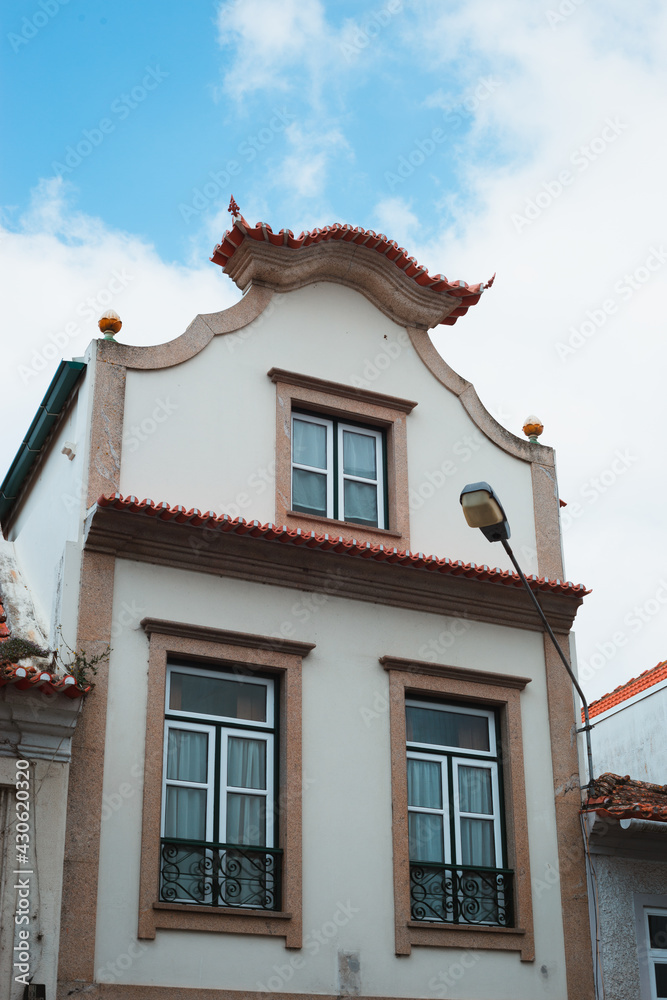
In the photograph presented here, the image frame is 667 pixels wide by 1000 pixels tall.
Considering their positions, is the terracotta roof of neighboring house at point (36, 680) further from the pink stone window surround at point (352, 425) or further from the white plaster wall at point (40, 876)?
the pink stone window surround at point (352, 425)

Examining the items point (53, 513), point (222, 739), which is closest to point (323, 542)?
point (222, 739)

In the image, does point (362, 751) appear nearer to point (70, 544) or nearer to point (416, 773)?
point (416, 773)

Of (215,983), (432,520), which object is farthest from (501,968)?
(432,520)

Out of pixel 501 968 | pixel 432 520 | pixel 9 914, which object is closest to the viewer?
pixel 9 914

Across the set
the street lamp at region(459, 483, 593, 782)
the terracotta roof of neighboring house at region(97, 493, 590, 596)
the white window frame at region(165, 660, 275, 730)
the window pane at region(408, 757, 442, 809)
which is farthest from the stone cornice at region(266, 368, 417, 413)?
the window pane at region(408, 757, 442, 809)

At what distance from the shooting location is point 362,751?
1107 cm

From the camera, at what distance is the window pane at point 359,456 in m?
12.7

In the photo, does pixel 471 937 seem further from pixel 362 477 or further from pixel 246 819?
pixel 362 477

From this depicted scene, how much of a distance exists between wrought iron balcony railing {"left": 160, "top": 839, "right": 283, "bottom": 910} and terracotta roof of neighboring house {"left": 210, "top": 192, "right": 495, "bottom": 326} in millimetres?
6124

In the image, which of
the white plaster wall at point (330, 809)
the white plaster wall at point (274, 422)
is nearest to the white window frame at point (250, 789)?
the white plaster wall at point (330, 809)

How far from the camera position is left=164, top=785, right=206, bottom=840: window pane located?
1021 centimetres

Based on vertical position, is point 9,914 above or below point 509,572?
below

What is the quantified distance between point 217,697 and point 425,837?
2319 mm

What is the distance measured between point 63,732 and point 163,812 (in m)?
1.23
